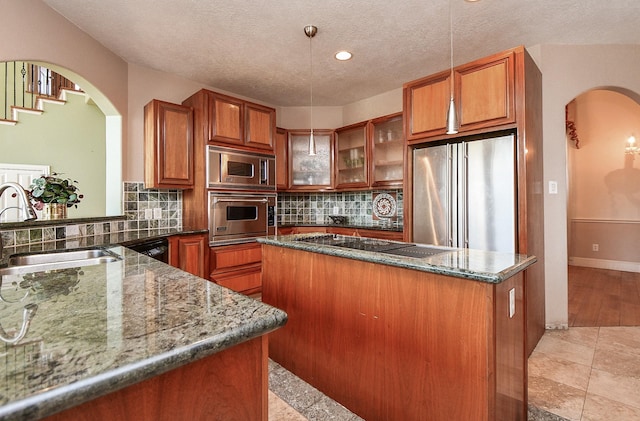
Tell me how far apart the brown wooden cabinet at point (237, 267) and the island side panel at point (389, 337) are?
1384mm

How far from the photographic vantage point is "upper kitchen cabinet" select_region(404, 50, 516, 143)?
7.84 feet

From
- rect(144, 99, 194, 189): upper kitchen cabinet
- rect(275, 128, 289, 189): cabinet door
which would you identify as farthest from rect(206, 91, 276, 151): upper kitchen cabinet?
rect(275, 128, 289, 189): cabinet door

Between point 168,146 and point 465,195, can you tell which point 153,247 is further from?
point 465,195

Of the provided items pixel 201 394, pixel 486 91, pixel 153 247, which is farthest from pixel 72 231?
pixel 486 91

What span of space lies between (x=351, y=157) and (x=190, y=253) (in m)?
2.41

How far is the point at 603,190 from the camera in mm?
5012

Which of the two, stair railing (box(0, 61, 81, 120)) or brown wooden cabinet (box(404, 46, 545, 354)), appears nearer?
brown wooden cabinet (box(404, 46, 545, 354))

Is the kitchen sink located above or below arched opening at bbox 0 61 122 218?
below

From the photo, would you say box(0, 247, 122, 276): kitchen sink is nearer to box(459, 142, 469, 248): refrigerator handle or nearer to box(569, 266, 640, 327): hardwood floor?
box(459, 142, 469, 248): refrigerator handle

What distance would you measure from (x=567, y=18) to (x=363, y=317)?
2.78 m

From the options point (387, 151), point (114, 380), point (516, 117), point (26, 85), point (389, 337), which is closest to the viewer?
point (114, 380)

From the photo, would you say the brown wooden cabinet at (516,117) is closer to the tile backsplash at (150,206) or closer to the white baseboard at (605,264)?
the tile backsplash at (150,206)

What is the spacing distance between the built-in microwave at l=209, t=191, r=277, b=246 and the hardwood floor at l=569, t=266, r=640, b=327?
3.23 meters

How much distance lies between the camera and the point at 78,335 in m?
0.59
